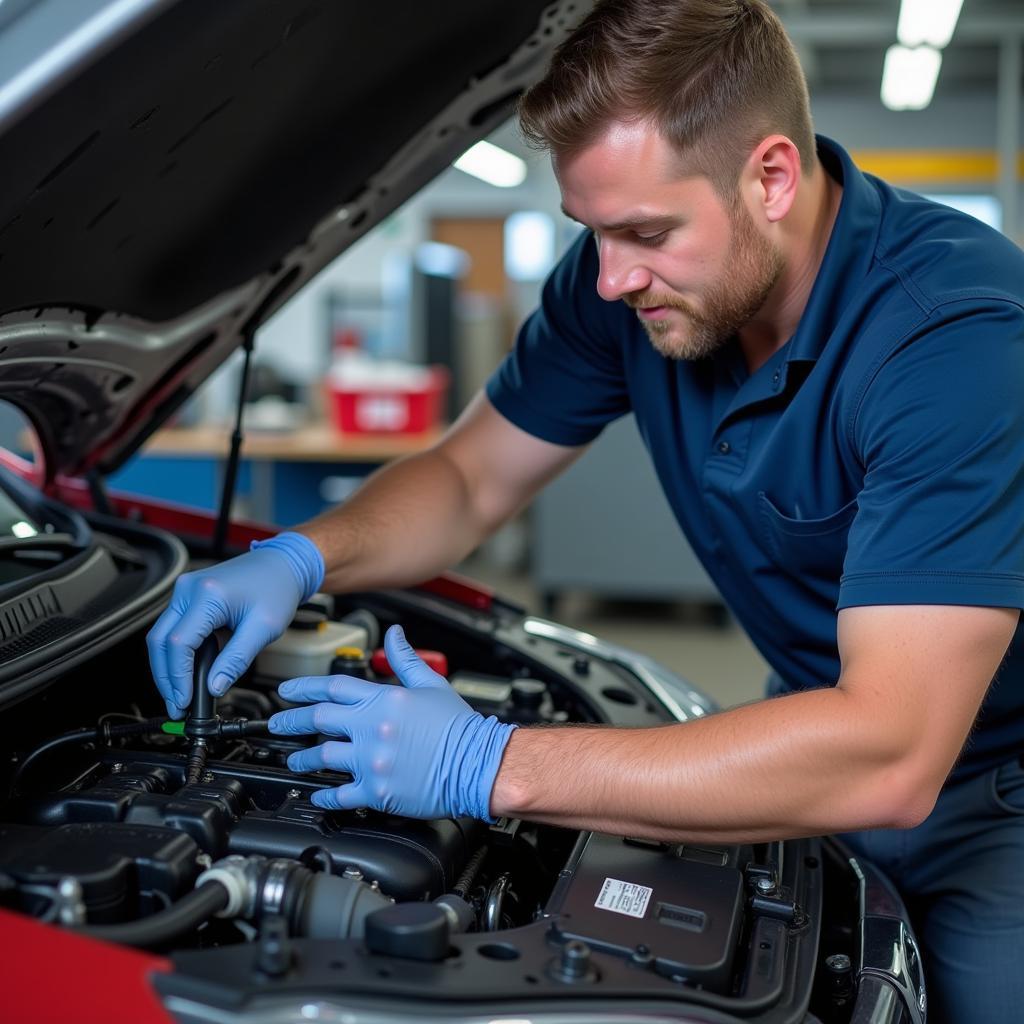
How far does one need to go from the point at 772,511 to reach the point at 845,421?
0.15 meters

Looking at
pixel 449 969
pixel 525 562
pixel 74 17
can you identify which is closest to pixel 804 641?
pixel 449 969

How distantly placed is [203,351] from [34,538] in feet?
1.37

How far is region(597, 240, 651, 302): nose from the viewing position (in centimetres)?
119

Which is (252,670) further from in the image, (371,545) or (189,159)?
(189,159)

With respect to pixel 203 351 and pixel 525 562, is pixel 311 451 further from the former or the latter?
pixel 203 351

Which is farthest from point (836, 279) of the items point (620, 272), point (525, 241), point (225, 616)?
point (525, 241)

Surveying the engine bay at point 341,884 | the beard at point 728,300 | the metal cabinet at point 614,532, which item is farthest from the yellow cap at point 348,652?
the metal cabinet at point 614,532

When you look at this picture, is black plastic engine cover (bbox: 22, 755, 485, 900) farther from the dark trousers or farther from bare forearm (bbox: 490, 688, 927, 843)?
the dark trousers

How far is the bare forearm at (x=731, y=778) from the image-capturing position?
37.7 inches

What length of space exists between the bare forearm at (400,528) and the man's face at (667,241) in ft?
1.53

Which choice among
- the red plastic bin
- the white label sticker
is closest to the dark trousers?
the white label sticker

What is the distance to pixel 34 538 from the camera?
1.32 m

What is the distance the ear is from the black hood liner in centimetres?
35

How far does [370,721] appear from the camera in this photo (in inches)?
40.7
